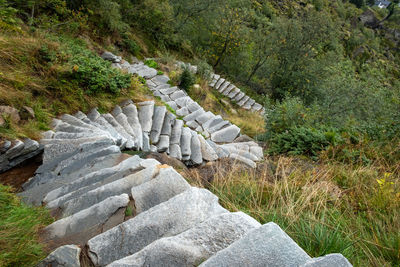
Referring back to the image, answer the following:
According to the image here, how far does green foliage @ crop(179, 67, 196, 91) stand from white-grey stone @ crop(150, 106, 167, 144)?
4212mm

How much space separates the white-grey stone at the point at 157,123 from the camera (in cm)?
508

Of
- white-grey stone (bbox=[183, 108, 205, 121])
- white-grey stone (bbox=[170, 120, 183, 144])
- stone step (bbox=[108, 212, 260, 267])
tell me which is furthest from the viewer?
white-grey stone (bbox=[183, 108, 205, 121])

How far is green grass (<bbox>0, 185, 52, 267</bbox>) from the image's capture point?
1363mm

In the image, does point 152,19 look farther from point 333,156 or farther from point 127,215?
point 127,215

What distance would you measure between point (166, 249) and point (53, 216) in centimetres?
132

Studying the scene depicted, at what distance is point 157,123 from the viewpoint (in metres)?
5.39

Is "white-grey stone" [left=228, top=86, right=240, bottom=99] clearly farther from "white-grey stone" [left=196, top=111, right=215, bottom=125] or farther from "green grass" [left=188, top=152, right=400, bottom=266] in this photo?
"green grass" [left=188, top=152, right=400, bottom=266]

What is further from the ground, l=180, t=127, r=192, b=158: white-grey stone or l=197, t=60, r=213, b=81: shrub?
l=197, t=60, r=213, b=81: shrub

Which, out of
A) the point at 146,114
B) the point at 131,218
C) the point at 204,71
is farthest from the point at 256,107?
the point at 131,218

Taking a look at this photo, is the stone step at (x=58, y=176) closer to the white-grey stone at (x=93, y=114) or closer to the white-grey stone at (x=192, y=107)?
the white-grey stone at (x=93, y=114)

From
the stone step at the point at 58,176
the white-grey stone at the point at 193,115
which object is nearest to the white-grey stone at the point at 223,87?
the white-grey stone at the point at 193,115

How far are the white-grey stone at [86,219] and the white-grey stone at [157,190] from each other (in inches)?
4.2

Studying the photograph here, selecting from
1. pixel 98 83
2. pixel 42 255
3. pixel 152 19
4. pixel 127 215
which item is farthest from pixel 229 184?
pixel 152 19

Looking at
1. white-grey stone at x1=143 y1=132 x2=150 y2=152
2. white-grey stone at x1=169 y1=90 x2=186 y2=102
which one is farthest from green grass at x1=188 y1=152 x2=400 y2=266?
white-grey stone at x1=169 y1=90 x2=186 y2=102
